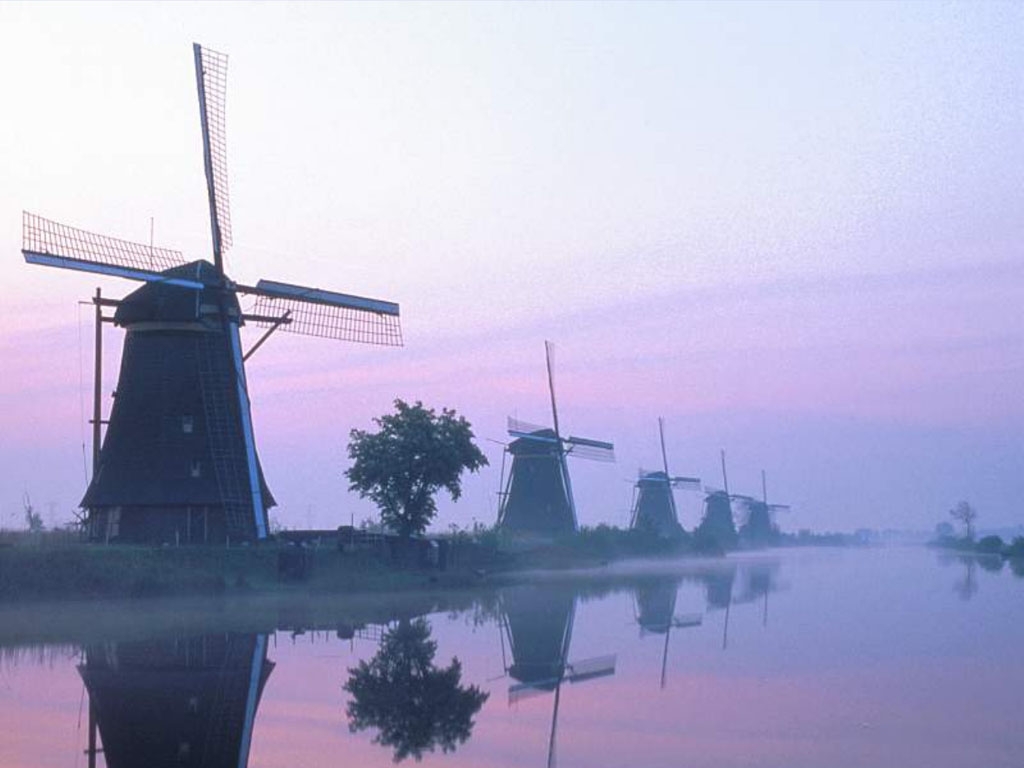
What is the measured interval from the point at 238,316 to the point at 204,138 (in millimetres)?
6241

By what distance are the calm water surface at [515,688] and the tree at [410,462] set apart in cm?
1272

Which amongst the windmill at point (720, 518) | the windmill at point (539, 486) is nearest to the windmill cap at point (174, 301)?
the windmill at point (539, 486)

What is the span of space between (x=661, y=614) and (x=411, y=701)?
68.4 ft

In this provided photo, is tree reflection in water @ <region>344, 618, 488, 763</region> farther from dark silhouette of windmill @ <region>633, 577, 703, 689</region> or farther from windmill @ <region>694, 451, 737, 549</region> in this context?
windmill @ <region>694, 451, 737, 549</region>

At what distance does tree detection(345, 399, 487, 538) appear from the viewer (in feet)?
176

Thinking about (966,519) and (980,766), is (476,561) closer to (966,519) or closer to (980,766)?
(980,766)

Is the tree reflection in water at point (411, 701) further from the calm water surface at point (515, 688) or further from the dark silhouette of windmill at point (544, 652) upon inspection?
the dark silhouette of windmill at point (544, 652)

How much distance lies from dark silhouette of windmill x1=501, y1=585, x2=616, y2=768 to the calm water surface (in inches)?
4.3

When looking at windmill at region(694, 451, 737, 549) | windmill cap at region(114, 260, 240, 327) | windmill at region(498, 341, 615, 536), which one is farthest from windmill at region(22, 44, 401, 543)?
windmill at region(694, 451, 737, 549)

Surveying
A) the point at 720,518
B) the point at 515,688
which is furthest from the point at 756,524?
the point at 515,688

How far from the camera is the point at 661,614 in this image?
41.2 meters

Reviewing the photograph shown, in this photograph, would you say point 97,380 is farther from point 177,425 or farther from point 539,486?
point 539,486

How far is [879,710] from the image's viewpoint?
20016mm

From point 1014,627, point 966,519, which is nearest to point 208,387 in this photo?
point 1014,627
